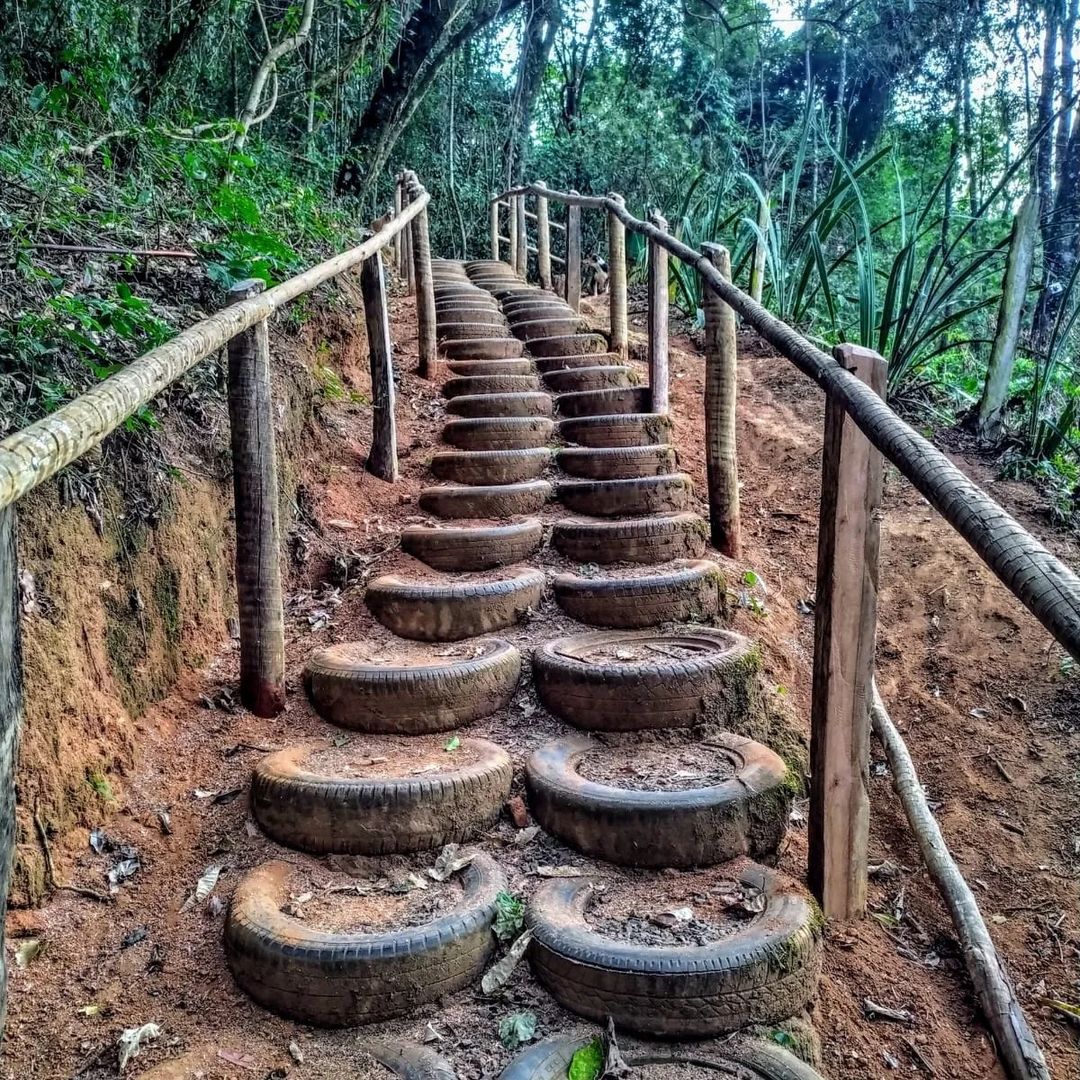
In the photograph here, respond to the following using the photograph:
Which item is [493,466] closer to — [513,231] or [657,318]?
[657,318]

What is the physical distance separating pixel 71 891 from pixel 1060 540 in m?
4.10

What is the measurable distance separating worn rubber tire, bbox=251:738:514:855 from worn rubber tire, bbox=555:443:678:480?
2.10 meters

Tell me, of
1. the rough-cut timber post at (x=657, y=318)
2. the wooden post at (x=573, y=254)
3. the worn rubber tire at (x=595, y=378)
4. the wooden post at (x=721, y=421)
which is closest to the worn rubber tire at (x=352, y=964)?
the wooden post at (x=721, y=421)

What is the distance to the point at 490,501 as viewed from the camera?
3795 mm

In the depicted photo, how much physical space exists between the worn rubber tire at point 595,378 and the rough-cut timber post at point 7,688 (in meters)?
4.07

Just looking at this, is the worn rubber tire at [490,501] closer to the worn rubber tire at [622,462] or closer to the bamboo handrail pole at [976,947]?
the worn rubber tire at [622,462]

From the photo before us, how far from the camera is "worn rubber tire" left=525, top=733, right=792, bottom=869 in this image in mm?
1992

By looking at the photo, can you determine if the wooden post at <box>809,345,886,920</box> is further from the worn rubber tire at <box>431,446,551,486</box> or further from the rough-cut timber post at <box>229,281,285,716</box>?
the worn rubber tire at <box>431,446,551,486</box>

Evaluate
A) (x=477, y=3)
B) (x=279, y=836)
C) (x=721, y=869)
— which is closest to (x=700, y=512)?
(x=721, y=869)

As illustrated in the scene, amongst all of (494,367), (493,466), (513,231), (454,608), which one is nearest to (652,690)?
(454,608)

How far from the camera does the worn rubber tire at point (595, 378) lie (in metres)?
5.07

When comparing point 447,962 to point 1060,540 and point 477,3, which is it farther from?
point 477,3

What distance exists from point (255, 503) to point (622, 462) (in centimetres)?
196

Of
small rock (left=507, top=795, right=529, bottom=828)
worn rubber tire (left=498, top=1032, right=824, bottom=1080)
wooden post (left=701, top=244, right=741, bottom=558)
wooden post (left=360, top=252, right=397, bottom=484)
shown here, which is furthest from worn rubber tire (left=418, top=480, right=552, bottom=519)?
worn rubber tire (left=498, top=1032, right=824, bottom=1080)
